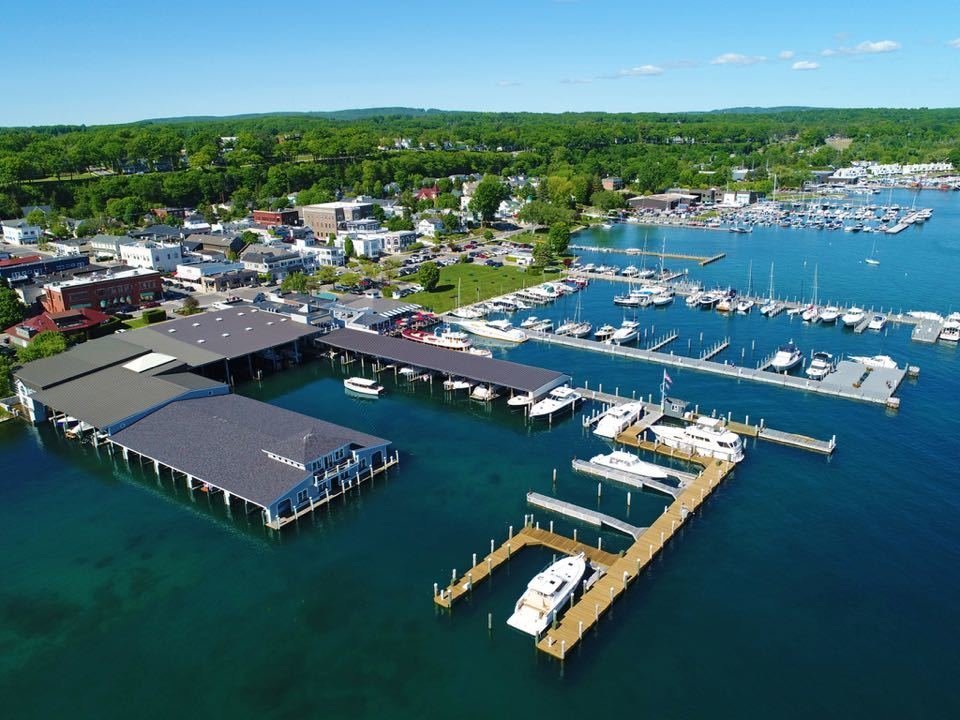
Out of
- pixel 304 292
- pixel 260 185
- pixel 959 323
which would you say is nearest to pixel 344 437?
pixel 304 292

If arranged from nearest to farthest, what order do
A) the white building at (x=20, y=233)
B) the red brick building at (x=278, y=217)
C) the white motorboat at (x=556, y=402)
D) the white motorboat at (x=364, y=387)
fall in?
1. the white motorboat at (x=556, y=402)
2. the white motorboat at (x=364, y=387)
3. the white building at (x=20, y=233)
4. the red brick building at (x=278, y=217)

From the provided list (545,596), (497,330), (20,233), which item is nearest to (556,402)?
(497,330)

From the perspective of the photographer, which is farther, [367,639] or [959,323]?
[959,323]

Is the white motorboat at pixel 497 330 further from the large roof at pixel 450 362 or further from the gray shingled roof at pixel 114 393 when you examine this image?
the gray shingled roof at pixel 114 393

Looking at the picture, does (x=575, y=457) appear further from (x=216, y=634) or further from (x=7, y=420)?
(x=7, y=420)

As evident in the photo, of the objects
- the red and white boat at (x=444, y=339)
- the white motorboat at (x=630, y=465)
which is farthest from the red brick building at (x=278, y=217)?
the white motorboat at (x=630, y=465)

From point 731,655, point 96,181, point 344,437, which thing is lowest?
point 731,655

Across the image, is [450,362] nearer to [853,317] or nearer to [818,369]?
[818,369]
